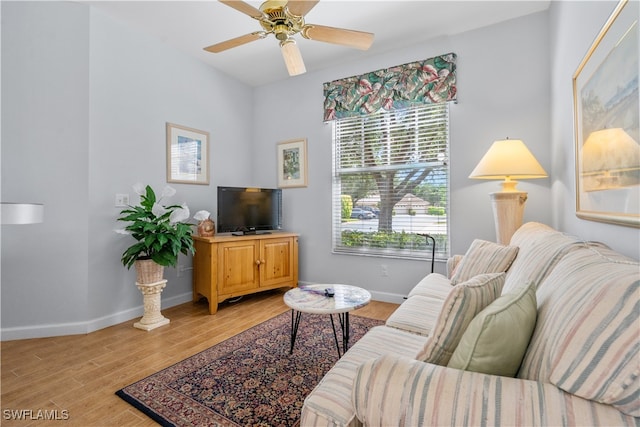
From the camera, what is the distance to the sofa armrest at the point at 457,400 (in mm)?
656

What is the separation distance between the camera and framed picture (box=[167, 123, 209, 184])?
10.5ft

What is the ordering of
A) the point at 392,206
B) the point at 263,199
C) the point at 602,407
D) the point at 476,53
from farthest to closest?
the point at 263,199 → the point at 392,206 → the point at 476,53 → the point at 602,407

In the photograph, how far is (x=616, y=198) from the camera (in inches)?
49.1

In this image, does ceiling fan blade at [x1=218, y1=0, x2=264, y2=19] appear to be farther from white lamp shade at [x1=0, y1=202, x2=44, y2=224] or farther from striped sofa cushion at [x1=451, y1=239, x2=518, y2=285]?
striped sofa cushion at [x1=451, y1=239, x2=518, y2=285]

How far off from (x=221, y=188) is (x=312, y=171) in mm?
1132

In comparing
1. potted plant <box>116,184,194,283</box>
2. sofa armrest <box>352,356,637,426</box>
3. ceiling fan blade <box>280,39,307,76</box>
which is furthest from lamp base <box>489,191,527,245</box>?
potted plant <box>116,184,194,283</box>

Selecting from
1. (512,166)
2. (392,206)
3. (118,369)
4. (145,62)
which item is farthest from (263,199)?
(512,166)

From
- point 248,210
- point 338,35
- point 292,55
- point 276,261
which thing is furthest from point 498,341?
point 248,210

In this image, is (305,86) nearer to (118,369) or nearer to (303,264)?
(303,264)

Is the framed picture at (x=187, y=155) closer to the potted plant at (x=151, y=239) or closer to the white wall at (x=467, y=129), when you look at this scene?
the potted plant at (x=151, y=239)

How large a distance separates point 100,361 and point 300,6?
2.67 m

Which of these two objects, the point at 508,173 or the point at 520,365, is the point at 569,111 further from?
the point at 520,365

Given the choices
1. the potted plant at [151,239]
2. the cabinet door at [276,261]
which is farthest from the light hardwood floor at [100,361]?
the potted plant at [151,239]

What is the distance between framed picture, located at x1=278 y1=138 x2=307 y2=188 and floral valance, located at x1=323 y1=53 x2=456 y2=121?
514 millimetres
